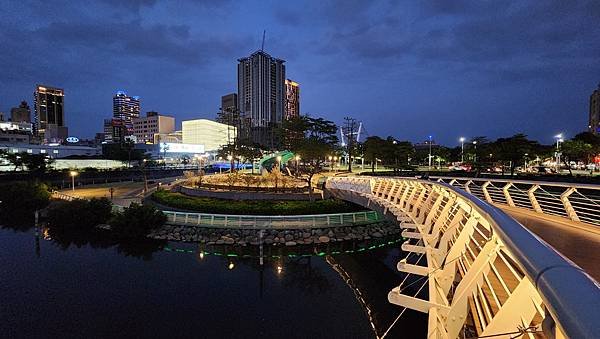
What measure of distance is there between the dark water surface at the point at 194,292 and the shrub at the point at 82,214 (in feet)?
9.55

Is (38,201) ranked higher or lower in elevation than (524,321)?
lower

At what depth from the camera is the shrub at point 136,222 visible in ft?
72.2

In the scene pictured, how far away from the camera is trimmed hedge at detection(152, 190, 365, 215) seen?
990 inches

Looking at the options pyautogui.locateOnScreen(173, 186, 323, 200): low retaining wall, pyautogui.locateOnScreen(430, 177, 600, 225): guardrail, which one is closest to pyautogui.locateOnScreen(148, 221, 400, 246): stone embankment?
pyautogui.locateOnScreen(173, 186, 323, 200): low retaining wall

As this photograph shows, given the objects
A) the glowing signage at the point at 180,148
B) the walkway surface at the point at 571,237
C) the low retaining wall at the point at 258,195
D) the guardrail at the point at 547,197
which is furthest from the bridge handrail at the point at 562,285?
the glowing signage at the point at 180,148

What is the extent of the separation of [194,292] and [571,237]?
13.8 metres

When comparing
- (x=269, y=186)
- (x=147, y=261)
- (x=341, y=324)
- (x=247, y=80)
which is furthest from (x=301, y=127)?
(x=247, y=80)

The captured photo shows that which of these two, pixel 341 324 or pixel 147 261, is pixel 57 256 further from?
pixel 341 324

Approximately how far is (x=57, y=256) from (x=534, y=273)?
2399 centimetres

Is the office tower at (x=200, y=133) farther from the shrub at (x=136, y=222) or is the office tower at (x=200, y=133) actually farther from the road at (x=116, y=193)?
the shrub at (x=136, y=222)

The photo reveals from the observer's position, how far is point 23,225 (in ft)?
88.3

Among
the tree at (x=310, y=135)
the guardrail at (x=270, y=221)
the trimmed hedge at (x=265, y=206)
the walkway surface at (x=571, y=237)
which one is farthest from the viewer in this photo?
the tree at (x=310, y=135)

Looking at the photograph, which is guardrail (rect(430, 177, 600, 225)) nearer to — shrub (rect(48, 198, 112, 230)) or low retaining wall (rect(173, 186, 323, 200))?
low retaining wall (rect(173, 186, 323, 200))

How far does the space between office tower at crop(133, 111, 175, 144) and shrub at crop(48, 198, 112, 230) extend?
139 m
